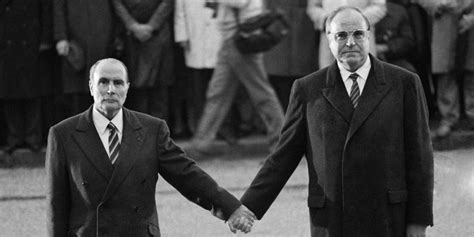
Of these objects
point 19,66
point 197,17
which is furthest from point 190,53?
point 19,66

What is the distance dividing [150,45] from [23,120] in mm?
1535

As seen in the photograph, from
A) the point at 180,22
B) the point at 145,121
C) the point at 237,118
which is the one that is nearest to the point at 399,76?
the point at 145,121

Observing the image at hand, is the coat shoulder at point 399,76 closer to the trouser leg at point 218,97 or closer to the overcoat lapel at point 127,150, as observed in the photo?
the overcoat lapel at point 127,150

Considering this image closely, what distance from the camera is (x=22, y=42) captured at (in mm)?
14445

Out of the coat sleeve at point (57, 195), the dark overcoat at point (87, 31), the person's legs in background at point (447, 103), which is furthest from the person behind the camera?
the dark overcoat at point (87, 31)

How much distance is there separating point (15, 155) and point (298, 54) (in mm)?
3154

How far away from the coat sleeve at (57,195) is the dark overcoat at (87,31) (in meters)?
6.80

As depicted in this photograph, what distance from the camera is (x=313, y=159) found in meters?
7.96

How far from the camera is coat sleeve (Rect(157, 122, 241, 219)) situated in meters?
8.00

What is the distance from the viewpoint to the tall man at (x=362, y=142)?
7.80 meters

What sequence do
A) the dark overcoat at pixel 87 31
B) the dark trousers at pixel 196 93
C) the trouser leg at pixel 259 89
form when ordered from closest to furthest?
the trouser leg at pixel 259 89, the dark overcoat at pixel 87 31, the dark trousers at pixel 196 93

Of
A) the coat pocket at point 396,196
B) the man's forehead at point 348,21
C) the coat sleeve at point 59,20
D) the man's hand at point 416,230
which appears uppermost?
the man's forehead at point 348,21

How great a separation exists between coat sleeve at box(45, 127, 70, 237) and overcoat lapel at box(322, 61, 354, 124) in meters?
1.51

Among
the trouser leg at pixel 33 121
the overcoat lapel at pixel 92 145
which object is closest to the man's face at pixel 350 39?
the overcoat lapel at pixel 92 145
